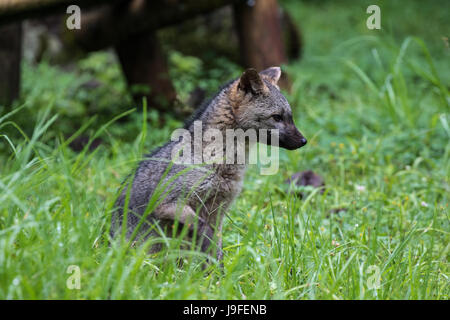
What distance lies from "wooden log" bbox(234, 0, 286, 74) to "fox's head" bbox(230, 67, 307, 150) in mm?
3468

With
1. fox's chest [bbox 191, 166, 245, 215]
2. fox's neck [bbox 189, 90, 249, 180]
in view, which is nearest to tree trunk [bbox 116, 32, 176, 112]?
fox's neck [bbox 189, 90, 249, 180]

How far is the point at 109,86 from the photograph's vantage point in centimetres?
902

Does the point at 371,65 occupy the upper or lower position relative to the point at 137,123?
upper

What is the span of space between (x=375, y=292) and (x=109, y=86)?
724cm

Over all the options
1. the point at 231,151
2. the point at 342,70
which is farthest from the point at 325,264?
the point at 342,70

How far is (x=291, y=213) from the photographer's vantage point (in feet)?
11.0

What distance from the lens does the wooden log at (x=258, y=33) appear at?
22.9 ft

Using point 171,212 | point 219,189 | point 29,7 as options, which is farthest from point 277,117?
point 29,7

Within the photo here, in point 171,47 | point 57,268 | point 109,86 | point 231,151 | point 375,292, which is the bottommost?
point 375,292

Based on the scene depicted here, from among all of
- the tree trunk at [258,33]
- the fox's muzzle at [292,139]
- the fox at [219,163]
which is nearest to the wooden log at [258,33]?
the tree trunk at [258,33]

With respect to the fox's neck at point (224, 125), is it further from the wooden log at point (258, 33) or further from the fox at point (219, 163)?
the wooden log at point (258, 33)

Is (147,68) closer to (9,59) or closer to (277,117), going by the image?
(9,59)

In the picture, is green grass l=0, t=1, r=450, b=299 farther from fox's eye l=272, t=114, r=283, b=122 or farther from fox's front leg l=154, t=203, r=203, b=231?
fox's eye l=272, t=114, r=283, b=122
